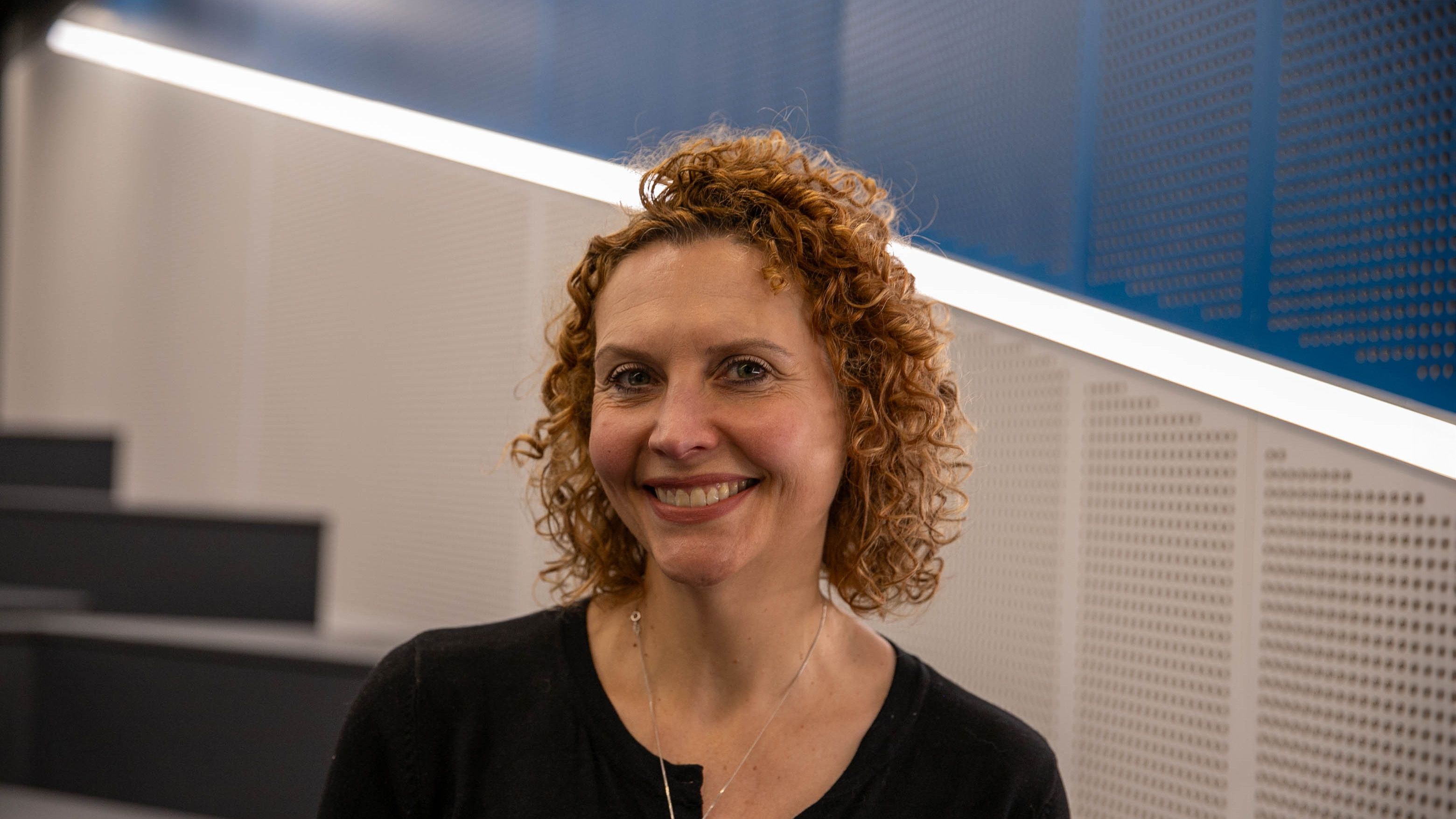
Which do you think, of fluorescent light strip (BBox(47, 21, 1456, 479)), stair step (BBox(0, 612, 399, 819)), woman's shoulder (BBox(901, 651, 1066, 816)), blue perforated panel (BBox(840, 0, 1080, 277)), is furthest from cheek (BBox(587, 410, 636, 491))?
stair step (BBox(0, 612, 399, 819))

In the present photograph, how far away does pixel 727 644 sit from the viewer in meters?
1.50

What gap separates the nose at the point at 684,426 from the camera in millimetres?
1334

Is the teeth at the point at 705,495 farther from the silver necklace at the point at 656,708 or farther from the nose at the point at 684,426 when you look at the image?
the silver necklace at the point at 656,708

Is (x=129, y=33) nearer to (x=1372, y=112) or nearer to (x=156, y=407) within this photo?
(x=156, y=407)

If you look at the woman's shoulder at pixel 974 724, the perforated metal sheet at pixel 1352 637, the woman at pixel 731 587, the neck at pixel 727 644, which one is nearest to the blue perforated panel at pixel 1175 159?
the perforated metal sheet at pixel 1352 637

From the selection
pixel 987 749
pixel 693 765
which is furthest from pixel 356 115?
pixel 987 749

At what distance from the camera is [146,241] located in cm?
584

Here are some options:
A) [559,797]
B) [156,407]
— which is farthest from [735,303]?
[156,407]

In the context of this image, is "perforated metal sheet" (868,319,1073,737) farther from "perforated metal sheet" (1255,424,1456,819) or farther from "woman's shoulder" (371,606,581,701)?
"woman's shoulder" (371,606,581,701)

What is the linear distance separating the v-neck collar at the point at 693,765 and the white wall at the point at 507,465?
0.80 m

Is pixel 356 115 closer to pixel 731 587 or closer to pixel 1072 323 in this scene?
pixel 1072 323

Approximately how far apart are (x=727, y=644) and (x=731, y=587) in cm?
9

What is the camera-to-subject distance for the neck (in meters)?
1.49

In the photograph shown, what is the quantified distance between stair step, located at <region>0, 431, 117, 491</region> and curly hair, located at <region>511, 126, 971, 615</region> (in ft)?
12.0
